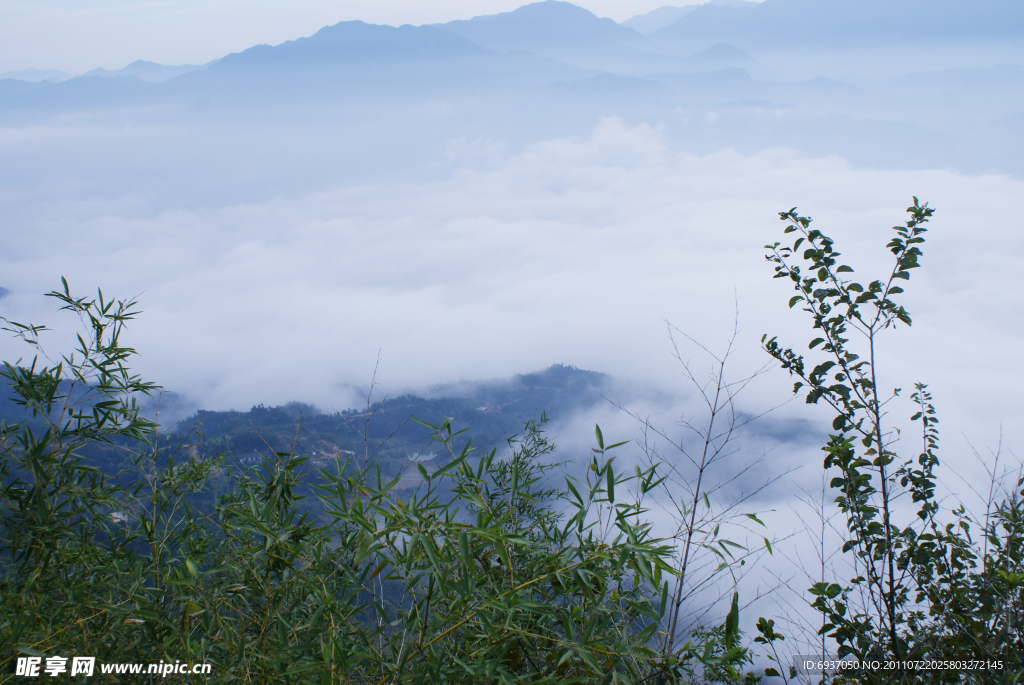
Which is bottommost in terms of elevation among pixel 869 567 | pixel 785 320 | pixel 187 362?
pixel 187 362

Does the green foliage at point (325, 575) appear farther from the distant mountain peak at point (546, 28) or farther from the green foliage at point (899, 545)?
the distant mountain peak at point (546, 28)

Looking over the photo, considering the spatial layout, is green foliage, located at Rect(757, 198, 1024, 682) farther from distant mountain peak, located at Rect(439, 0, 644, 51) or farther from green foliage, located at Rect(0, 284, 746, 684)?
distant mountain peak, located at Rect(439, 0, 644, 51)

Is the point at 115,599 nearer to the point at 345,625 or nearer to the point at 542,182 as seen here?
the point at 345,625

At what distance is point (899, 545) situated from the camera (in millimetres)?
1981

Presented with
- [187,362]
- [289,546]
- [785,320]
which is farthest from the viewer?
[785,320]

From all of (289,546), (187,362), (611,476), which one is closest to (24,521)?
(289,546)

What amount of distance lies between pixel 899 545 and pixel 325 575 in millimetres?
2080

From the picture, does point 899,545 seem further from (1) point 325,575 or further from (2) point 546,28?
(2) point 546,28

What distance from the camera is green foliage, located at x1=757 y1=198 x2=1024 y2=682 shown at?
1778 mm

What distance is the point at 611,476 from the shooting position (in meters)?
1.26

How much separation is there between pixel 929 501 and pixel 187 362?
4279cm

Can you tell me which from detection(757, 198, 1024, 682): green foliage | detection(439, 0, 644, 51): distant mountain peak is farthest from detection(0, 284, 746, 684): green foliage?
detection(439, 0, 644, 51): distant mountain peak

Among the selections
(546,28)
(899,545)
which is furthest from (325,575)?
(546,28)

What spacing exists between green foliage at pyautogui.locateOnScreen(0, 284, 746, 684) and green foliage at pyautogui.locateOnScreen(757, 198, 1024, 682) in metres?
0.80
